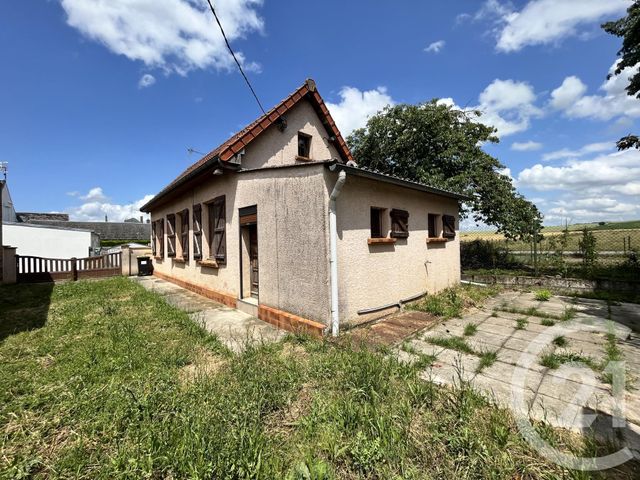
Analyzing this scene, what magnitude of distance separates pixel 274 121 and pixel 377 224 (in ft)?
13.7

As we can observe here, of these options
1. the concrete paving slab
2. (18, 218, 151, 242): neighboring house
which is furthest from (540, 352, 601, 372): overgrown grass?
(18, 218, 151, 242): neighboring house

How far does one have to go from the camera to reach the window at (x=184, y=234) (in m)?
9.17

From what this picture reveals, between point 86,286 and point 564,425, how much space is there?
1220cm

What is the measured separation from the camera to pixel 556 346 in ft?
13.3

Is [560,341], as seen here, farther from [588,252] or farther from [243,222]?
[588,252]

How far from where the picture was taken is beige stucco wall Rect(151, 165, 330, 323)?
4535mm

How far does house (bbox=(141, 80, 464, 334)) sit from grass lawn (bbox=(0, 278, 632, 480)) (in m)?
1.25

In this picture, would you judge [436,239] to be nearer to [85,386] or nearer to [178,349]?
[178,349]

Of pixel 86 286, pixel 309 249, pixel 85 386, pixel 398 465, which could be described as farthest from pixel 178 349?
pixel 86 286

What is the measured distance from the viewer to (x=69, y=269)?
12.5 metres

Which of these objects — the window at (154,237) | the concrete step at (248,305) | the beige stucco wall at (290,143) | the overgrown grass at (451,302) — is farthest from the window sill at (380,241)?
the window at (154,237)

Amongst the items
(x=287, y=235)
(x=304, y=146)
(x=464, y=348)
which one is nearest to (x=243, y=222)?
(x=287, y=235)

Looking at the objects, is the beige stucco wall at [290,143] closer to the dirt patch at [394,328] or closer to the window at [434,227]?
the window at [434,227]

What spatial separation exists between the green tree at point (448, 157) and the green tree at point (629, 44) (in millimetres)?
4136
